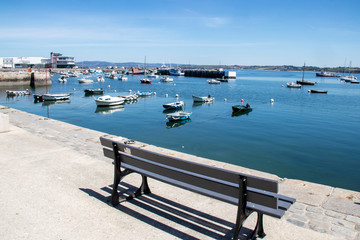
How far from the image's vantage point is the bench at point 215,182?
353 centimetres

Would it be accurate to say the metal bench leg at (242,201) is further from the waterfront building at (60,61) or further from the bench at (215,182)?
the waterfront building at (60,61)

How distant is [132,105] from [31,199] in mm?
37286

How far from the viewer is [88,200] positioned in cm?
505

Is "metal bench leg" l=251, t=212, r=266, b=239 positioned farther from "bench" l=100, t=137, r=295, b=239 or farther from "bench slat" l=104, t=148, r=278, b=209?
"bench slat" l=104, t=148, r=278, b=209

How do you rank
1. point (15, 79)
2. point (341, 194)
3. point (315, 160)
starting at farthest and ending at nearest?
point (15, 79) < point (315, 160) < point (341, 194)

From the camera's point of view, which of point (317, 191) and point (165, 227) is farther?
point (317, 191)

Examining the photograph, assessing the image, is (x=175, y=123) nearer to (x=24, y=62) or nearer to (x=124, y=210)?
(x=124, y=210)

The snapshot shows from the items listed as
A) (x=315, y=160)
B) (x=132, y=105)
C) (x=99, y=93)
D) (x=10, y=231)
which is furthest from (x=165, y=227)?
(x=99, y=93)

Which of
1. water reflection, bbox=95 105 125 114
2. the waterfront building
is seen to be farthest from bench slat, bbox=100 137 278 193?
the waterfront building

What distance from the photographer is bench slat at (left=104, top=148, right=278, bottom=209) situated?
139 inches

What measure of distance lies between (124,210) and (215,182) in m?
1.73

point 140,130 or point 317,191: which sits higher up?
point 317,191

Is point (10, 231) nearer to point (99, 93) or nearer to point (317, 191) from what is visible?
point (317, 191)

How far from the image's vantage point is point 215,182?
12.7 feet
